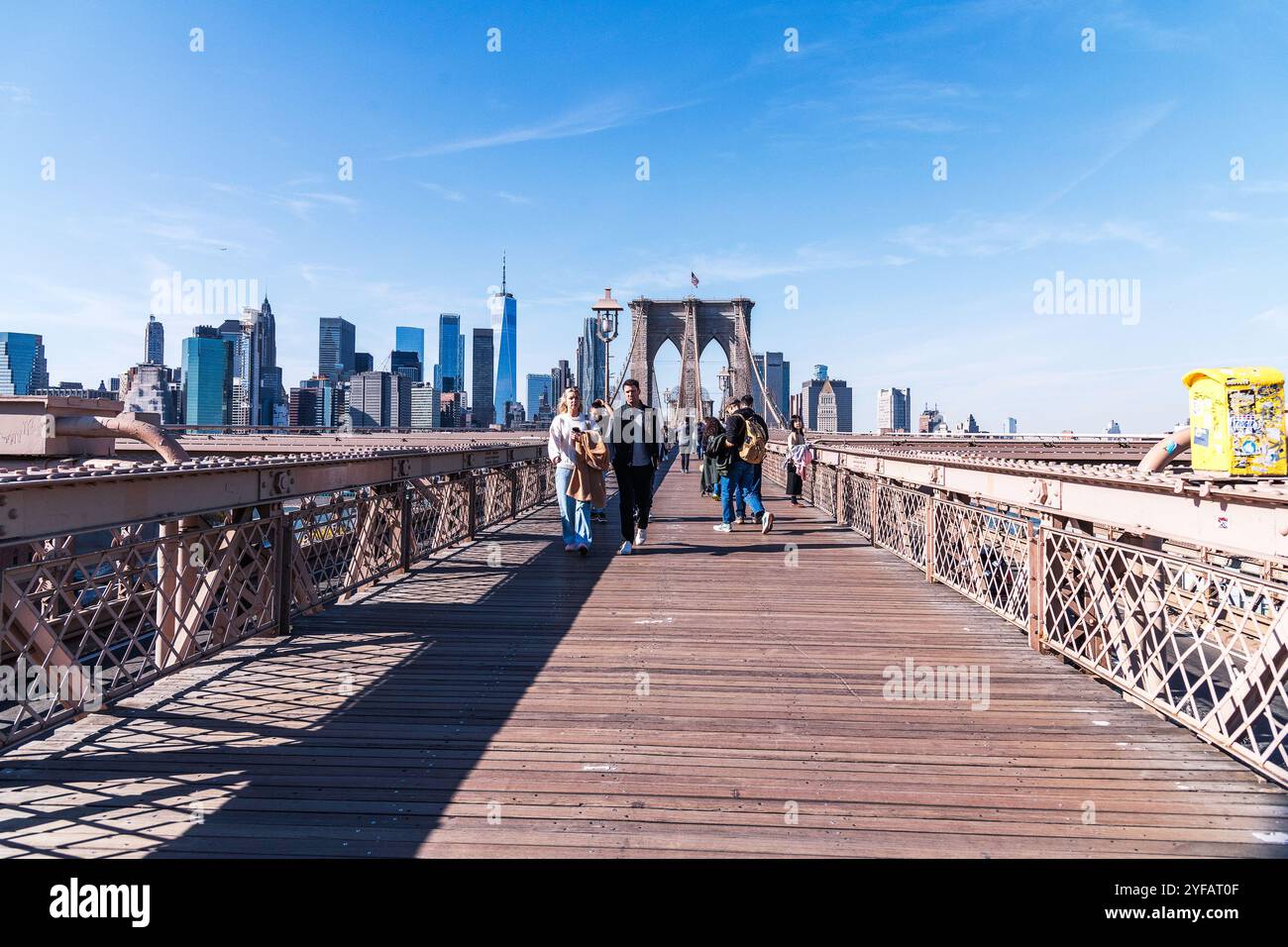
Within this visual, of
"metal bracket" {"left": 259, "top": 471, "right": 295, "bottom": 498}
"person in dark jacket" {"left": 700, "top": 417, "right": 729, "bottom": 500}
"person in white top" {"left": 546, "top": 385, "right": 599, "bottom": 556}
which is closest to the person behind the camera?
"metal bracket" {"left": 259, "top": 471, "right": 295, "bottom": 498}

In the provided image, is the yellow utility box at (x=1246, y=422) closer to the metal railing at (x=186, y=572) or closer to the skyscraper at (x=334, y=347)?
the metal railing at (x=186, y=572)

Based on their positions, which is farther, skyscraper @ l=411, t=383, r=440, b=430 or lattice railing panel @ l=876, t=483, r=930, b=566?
skyscraper @ l=411, t=383, r=440, b=430

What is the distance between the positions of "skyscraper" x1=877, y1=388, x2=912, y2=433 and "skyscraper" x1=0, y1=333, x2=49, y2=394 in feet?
494

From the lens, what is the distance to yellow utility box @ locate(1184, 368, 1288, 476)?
10.3ft

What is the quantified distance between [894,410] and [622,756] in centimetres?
17861

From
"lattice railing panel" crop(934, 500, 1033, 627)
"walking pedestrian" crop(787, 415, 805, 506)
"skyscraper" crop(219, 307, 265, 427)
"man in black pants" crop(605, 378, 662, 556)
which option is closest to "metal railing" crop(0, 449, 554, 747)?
"man in black pants" crop(605, 378, 662, 556)

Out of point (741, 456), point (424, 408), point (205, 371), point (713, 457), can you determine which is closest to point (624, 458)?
point (741, 456)

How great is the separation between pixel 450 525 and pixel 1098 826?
682cm

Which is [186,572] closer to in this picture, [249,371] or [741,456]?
[741,456]

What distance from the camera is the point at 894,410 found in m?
172

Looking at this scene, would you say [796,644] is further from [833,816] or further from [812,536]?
[812,536]

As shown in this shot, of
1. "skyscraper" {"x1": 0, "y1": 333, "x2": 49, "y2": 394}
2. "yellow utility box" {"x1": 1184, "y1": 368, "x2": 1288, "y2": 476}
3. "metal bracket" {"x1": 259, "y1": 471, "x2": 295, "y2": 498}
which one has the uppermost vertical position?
"skyscraper" {"x1": 0, "y1": 333, "x2": 49, "y2": 394}

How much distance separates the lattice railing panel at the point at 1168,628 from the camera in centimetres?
267

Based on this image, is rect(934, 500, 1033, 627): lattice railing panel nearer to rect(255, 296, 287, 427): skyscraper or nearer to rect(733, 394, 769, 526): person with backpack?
rect(733, 394, 769, 526): person with backpack
